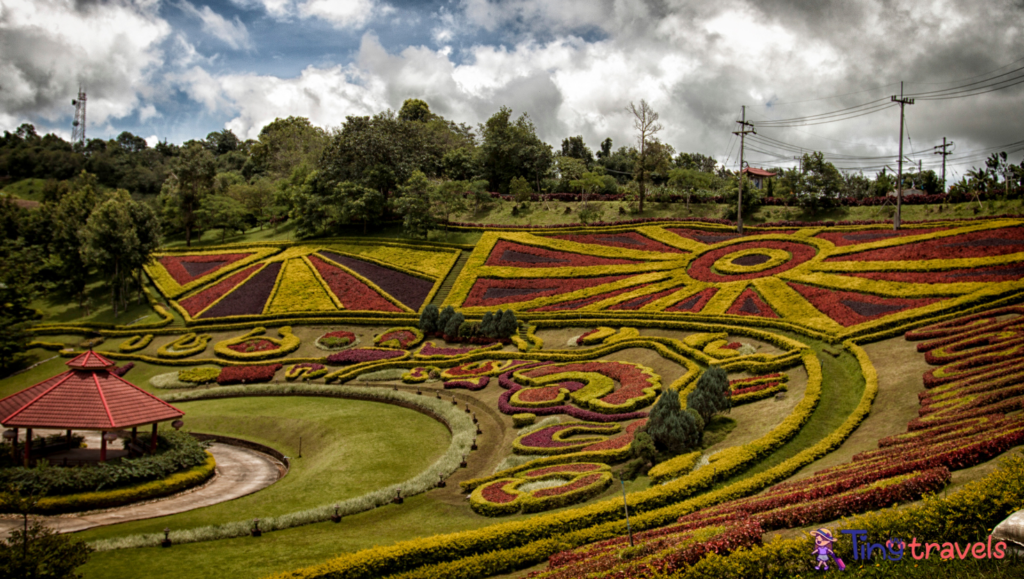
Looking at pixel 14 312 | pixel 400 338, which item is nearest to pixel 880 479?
pixel 400 338

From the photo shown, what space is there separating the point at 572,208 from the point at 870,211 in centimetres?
2365

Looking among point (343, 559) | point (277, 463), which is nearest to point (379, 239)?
point (277, 463)

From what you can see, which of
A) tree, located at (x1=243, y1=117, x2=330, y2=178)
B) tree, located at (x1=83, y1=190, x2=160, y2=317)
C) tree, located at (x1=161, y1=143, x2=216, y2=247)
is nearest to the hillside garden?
tree, located at (x1=83, y1=190, x2=160, y2=317)

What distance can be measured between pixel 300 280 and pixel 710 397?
35787 mm

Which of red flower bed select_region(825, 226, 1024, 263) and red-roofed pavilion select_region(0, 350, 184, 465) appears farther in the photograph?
red flower bed select_region(825, 226, 1024, 263)

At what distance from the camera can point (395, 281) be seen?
45.2 meters

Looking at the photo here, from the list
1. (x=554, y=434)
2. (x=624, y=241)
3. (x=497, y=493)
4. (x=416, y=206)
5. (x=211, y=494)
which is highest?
(x=416, y=206)

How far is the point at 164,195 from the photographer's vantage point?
211 feet

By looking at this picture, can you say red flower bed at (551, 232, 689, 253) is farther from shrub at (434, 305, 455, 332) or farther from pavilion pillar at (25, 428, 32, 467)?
pavilion pillar at (25, 428, 32, 467)

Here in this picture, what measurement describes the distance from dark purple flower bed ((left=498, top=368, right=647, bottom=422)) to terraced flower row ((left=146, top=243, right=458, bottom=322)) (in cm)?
1514

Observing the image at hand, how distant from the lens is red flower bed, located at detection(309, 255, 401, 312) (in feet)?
139

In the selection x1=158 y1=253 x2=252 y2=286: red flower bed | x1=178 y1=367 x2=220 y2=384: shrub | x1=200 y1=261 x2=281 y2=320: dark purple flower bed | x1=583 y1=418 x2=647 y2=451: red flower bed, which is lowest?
x1=178 y1=367 x2=220 y2=384: shrub

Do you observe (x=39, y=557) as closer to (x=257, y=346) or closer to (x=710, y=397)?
(x=710, y=397)

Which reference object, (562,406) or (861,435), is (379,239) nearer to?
(562,406)
